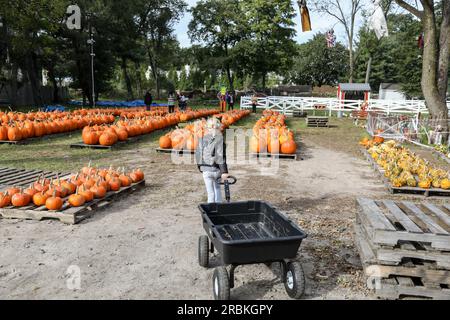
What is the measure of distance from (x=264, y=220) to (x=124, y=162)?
6.89 meters

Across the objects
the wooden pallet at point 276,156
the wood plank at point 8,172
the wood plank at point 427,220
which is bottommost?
the wooden pallet at point 276,156

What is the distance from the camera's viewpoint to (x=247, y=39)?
48.8 meters

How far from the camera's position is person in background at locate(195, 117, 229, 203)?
5.90 m

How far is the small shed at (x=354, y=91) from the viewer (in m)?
35.0

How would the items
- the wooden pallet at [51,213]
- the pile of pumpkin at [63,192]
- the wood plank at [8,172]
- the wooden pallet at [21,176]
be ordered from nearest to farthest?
the wooden pallet at [51,213], the pile of pumpkin at [63,192], the wooden pallet at [21,176], the wood plank at [8,172]

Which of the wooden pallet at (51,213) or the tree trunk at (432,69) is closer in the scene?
the wooden pallet at (51,213)

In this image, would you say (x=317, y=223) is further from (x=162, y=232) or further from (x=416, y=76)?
(x=416, y=76)

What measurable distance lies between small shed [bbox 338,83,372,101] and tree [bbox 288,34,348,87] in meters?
40.8

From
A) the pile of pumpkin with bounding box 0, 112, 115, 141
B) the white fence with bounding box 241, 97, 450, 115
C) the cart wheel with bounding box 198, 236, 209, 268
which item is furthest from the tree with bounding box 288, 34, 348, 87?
the cart wheel with bounding box 198, 236, 209, 268

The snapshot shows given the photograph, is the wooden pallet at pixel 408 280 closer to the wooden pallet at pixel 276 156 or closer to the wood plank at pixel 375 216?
the wood plank at pixel 375 216

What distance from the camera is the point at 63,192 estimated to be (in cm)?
658

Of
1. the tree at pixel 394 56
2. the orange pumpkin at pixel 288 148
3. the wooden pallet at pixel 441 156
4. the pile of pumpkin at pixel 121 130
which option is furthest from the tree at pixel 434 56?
the tree at pixel 394 56

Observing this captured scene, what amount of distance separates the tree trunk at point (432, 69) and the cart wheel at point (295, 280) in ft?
48.1
